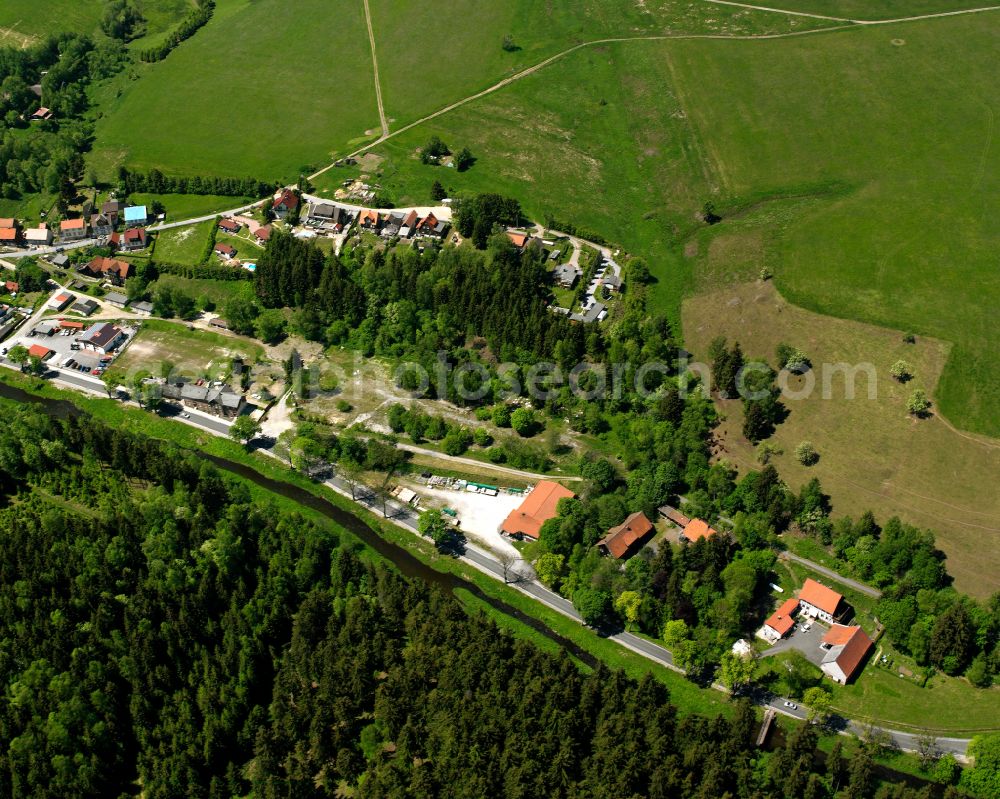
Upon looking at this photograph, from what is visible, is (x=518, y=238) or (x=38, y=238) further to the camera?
(x=38, y=238)

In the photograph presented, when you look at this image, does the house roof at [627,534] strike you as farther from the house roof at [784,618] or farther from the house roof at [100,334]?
the house roof at [100,334]

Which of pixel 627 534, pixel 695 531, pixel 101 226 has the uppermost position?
pixel 101 226

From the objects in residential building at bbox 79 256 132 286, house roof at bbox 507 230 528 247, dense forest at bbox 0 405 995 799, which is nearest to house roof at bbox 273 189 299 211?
residential building at bbox 79 256 132 286

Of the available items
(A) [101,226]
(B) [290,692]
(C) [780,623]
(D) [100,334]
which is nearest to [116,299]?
(D) [100,334]

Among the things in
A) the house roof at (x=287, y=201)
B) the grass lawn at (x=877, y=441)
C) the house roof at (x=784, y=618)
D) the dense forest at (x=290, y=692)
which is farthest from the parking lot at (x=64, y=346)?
the house roof at (x=784, y=618)

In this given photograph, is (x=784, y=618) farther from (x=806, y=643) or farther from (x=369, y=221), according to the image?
(x=369, y=221)

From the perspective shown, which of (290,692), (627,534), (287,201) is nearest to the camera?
(290,692)

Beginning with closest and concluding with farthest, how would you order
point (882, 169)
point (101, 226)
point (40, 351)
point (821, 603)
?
point (821, 603) → point (40, 351) → point (101, 226) → point (882, 169)
